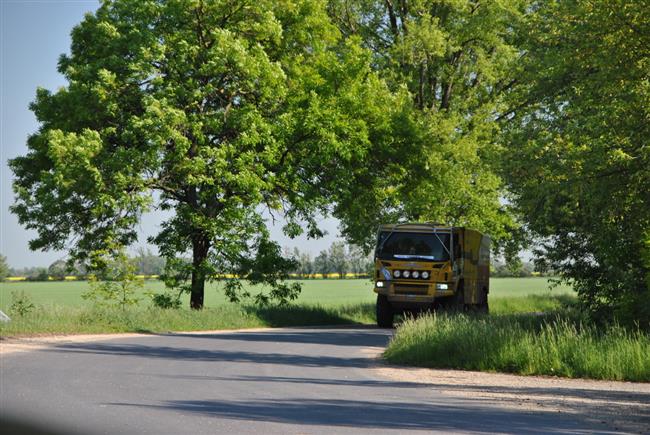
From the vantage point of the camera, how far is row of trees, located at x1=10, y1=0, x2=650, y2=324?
36188 mm

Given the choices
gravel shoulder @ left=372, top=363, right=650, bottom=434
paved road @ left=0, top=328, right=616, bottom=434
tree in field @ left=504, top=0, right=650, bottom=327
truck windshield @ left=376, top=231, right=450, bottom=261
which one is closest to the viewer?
paved road @ left=0, top=328, right=616, bottom=434

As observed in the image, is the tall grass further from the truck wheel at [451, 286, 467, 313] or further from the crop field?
the truck wheel at [451, 286, 467, 313]

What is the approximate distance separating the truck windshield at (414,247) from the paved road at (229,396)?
A: 9.77 metres

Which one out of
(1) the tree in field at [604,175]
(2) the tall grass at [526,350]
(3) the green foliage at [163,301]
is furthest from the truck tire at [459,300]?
(3) the green foliage at [163,301]

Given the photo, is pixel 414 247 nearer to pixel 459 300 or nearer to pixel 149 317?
pixel 459 300

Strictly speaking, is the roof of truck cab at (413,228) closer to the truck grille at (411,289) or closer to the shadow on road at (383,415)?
the truck grille at (411,289)

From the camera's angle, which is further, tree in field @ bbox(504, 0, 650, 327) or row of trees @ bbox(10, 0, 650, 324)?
row of trees @ bbox(10, 0, 650, 324)

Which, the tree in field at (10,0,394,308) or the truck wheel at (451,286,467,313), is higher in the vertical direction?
the tree in field at (10,0,394,308)

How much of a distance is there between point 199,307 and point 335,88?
10684mm

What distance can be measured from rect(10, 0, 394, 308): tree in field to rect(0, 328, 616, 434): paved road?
1399cm

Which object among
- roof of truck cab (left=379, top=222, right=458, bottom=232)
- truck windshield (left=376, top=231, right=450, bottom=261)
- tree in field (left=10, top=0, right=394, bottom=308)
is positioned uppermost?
tree in field (left=10, top=0, right=394, bottom=308)

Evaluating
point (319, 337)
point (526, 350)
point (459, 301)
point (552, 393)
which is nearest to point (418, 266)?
point (459, 301)

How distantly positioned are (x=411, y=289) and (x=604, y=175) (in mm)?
11154

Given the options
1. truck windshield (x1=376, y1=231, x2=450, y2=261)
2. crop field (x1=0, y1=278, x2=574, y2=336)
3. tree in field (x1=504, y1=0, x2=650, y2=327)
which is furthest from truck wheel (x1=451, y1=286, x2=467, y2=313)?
tree in field (x1=504, y1=0, x2=650, y2=327)
